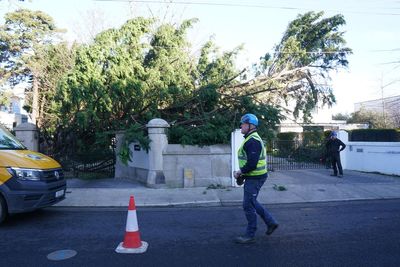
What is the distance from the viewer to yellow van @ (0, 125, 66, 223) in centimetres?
676

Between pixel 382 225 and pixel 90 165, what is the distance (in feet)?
32.6

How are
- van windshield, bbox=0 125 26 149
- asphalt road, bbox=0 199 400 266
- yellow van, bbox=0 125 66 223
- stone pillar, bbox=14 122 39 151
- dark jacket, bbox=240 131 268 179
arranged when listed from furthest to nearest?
stone pillar, bbox=14 122 39 151
van windshield, bbox=0 125 26 149
yellow van, bbox=0 125 66 223
dark jacket, bbox=240 131 268 179
asphalt road, bbox=0 199 400 266

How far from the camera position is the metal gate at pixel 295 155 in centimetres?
1544

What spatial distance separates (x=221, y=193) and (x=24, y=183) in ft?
17.3

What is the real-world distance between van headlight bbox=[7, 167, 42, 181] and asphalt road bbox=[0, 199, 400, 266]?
873 millimetres

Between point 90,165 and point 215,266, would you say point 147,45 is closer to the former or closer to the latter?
point 90,165

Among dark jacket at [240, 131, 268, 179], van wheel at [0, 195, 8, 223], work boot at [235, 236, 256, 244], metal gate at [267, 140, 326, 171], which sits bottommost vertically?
work boot at [235, 236, 256, 244]

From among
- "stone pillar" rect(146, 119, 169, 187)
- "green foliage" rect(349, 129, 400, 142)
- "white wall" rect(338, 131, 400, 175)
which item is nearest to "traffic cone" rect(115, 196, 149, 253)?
"stone pillar" rect(146, 119, 169, 187)

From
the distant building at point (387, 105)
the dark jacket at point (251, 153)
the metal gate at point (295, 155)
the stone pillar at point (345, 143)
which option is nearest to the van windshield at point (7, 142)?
the dark jacket at point (251, 153)

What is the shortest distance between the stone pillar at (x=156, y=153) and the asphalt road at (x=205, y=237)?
7.31ft

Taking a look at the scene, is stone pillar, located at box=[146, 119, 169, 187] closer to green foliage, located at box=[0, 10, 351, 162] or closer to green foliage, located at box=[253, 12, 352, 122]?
green foliage, located at box=[0, 10, 351, 162]

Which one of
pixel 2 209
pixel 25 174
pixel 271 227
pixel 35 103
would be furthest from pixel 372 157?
pixel 35 103

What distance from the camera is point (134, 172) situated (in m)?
12.6

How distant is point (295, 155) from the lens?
15.7 meters
